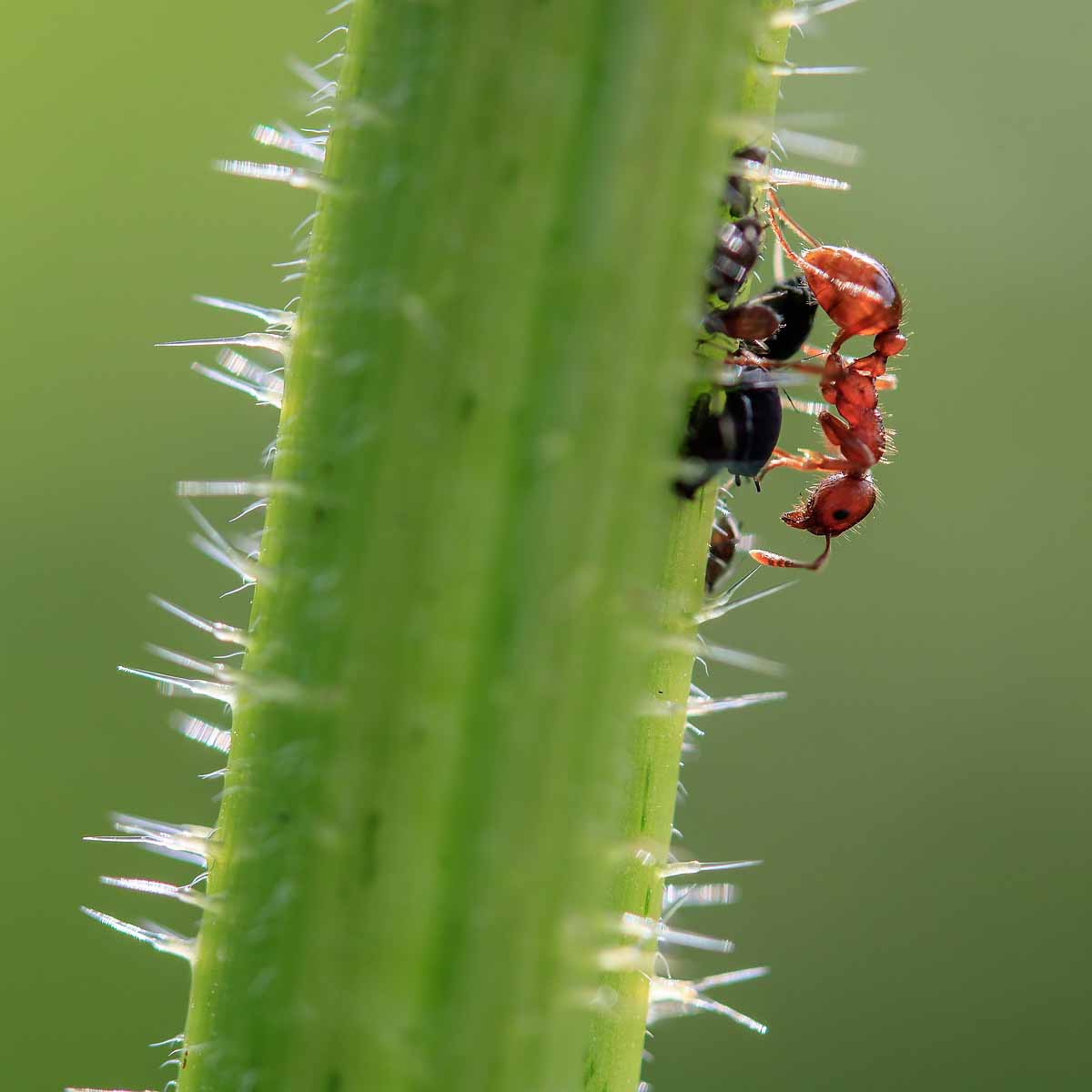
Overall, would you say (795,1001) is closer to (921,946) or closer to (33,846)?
(921,946)

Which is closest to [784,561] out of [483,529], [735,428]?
[735,428]

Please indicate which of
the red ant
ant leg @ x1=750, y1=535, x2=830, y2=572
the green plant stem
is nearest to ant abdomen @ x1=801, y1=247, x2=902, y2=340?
the red ant

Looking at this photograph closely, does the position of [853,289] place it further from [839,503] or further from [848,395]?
[839,503]

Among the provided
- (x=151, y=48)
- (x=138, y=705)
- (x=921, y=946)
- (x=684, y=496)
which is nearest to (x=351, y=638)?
(x=684, y=496)

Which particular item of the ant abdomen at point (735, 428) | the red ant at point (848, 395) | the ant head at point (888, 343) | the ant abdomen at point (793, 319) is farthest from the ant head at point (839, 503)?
the ant abdomen at point (735, 428)

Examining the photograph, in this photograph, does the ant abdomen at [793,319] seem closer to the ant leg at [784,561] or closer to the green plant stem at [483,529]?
the ant leg at [784,561]

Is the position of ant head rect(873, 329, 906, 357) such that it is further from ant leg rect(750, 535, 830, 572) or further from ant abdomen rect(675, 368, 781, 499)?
ant abdomen rect(675, 368, 781, 499)
